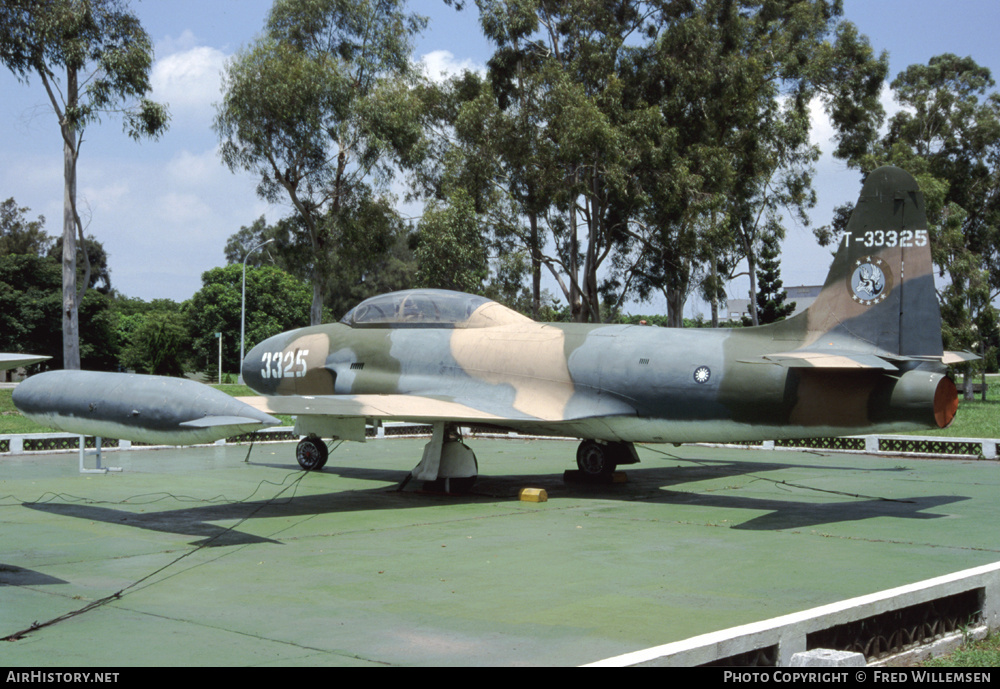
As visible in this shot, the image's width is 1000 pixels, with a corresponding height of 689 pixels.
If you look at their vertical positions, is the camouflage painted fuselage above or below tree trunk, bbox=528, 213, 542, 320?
below

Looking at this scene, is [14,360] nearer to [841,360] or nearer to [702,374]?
[702,374]

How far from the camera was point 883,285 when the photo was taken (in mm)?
12719

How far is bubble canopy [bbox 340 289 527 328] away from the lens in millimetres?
16359

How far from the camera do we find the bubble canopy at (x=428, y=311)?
1636 centimetres

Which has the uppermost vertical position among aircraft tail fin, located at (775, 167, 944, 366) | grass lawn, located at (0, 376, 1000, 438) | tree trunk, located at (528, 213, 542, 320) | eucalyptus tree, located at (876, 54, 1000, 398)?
eucalyptus tree, located at (876, 54, 1000, 398)

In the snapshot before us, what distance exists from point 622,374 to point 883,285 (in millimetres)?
4042

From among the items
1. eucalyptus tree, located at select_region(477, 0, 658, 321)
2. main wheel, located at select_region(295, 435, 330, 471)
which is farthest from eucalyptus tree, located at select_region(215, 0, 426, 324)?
main wheel, located at select_region(295, 435, 330, 471)

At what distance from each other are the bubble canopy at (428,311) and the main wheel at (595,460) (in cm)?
270

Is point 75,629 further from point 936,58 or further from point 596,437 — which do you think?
point 936,58

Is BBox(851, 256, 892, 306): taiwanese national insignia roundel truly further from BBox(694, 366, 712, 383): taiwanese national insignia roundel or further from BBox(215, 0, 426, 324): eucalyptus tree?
BBox(215, 0, 426, 324): eucalyptus tree

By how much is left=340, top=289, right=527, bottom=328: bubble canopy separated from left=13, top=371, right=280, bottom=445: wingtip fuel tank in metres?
6.49

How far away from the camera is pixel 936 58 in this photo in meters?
55.9

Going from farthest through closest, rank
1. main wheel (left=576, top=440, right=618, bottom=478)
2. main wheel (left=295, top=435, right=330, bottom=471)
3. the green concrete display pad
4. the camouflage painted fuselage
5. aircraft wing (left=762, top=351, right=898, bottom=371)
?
main wheel (left=295, top=435, right=330, bottom=471) → main wheel (left=576, top=440, right=618, bottom=478) → the camouflage painted fuselage → aircraft wing (left=762, top=351, right=898, bottom=371) → the green concrete display pad

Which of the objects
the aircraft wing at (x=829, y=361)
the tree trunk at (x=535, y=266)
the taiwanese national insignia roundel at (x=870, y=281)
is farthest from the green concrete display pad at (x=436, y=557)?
the tree trunk at (x=535, y=266)
